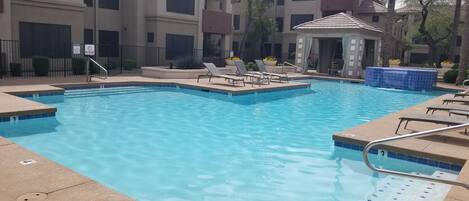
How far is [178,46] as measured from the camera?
88.1 ft

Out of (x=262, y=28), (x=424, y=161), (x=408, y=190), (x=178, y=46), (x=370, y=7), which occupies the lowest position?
(x=408, y=190)

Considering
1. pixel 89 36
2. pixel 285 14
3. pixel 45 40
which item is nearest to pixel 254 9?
pixel 285 14

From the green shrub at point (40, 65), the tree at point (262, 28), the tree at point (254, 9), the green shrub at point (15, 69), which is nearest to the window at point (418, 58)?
the tree at point (262, 28)

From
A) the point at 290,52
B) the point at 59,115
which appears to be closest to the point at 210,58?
the point at 290,52

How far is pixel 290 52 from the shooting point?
40.2 meters

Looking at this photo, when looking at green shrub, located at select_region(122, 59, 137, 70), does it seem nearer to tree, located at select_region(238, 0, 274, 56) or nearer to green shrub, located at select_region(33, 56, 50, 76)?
green shrub, located at select_region(33, 56, 50, 76)

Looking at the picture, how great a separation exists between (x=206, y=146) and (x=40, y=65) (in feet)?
42.2

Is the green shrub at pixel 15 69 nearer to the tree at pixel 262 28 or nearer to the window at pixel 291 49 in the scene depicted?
the tree at pixel 262 28

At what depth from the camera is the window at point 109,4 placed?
24430mm

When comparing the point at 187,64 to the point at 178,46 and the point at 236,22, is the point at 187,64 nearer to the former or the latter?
the point at 178,46

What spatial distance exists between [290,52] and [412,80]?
21.3m

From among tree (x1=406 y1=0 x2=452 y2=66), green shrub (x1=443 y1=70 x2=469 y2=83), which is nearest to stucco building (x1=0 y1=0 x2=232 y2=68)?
green shrub (x1=443 y1=70 x2=469 y2=83)

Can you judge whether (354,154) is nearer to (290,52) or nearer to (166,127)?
(166,127)

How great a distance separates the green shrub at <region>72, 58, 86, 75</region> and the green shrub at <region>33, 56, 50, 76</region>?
129 centimetres
